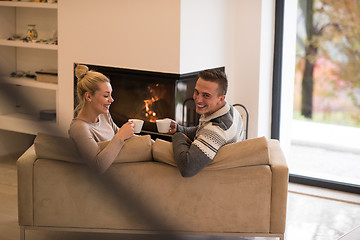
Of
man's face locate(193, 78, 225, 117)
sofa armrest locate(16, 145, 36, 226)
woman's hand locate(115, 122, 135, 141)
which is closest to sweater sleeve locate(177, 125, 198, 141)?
man's face locate(193, 78, 225, 117)

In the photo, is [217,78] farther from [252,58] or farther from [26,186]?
[252,58]

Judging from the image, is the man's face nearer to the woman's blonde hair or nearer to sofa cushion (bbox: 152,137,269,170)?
Answer: sofa cushion (bbox: 152,137,269,170)

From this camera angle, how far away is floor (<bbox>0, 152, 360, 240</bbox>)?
297 cm

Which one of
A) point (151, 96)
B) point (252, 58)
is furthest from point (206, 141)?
point (252, 58)

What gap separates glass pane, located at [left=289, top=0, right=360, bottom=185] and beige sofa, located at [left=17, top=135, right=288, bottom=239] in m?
1.77

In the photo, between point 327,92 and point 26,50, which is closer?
point 26,50

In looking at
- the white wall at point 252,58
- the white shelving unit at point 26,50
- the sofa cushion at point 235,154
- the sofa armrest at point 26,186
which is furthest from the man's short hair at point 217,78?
the white shelving unit at point 26,50

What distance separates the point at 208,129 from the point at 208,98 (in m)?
0.17

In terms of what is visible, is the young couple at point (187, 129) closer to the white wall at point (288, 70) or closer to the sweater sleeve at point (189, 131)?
the sweater sleeve at point (189, 131)

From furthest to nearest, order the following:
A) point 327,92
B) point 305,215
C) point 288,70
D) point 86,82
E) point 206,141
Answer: point 327,92, point 288,70, point 305,215, point 86,82, point 206,141

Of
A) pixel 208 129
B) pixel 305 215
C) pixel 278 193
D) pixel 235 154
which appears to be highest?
pixel 208 129

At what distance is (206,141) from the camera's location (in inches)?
97.0

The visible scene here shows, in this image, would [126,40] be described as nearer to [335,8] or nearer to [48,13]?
[48,13]

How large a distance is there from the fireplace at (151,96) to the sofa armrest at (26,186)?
1.35 meters
